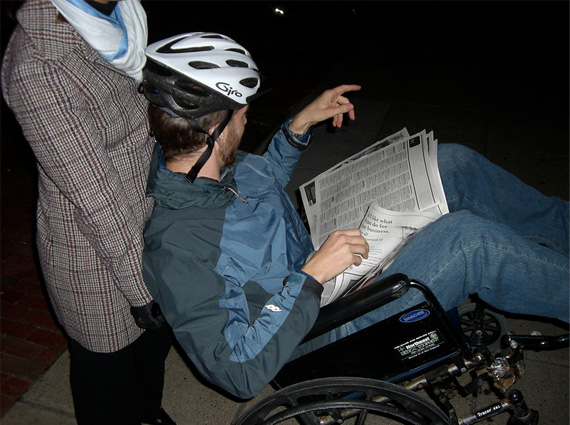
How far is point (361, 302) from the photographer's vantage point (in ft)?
5.34

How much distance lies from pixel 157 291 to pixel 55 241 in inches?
16.7

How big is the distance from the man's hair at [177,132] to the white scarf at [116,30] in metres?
0.17

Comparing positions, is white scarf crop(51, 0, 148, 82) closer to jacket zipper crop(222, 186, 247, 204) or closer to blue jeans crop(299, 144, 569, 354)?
jacket zipper crop(222, 186, 247, 204)

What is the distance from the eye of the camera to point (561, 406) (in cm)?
244

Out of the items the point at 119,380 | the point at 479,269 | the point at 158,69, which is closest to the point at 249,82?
the point at 158,69

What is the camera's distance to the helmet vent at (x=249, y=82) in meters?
1.79

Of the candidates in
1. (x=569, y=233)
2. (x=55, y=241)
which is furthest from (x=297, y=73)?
(x=55, y=241)

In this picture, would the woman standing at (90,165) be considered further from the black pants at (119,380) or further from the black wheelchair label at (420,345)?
the black wheelchair label at (420,345)

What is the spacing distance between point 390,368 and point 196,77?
3.97 ft

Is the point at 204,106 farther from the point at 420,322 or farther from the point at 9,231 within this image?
the point at 9,231

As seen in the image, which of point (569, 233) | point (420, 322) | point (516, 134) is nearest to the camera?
point (420, 322)

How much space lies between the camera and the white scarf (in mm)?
1542

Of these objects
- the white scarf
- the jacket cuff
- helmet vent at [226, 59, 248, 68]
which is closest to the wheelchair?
the jacket cuff

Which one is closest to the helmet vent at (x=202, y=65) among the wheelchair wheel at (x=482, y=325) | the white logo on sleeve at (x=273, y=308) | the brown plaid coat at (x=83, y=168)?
A: the brown plaid coat at (x=83, y=168)
